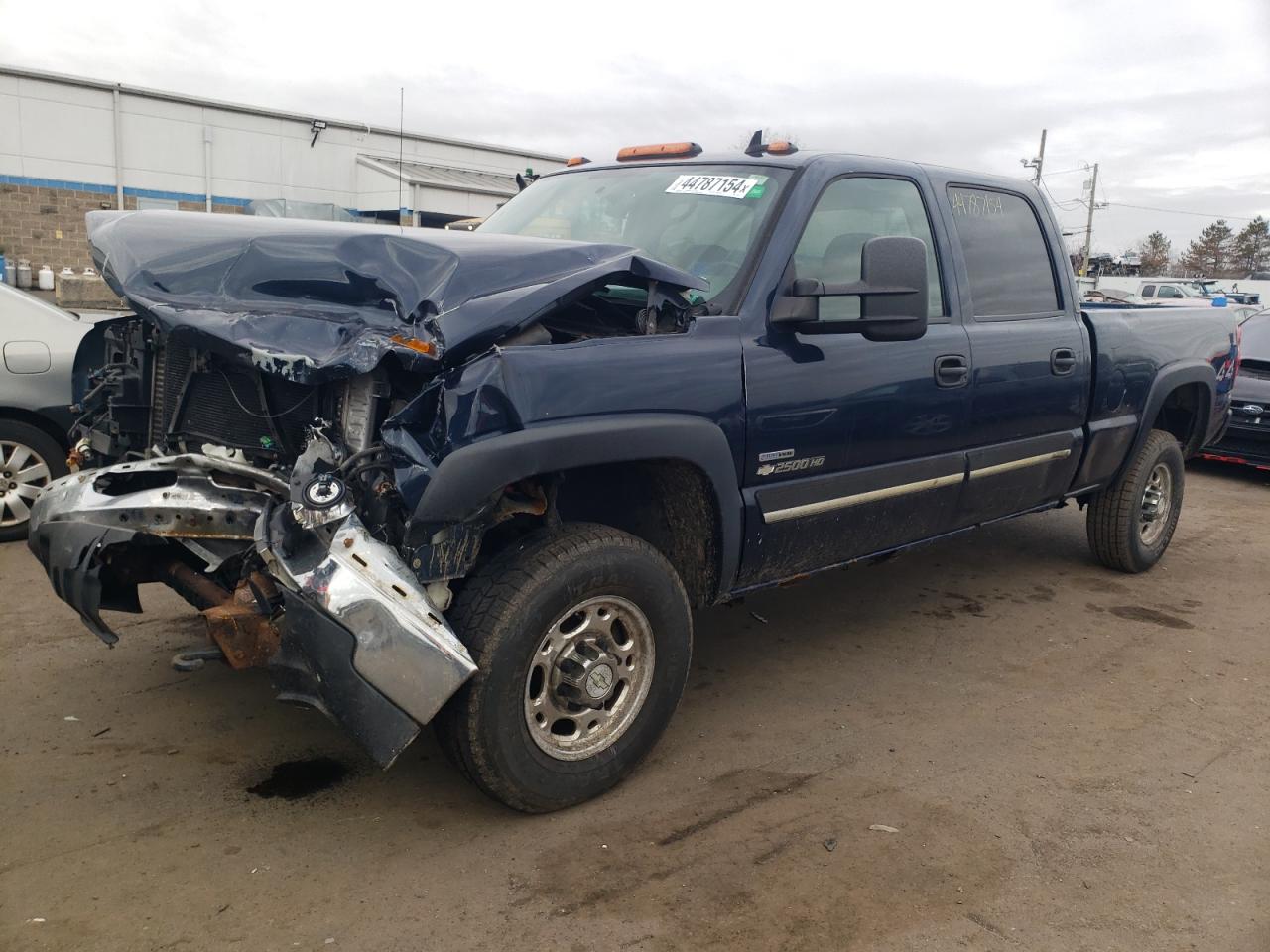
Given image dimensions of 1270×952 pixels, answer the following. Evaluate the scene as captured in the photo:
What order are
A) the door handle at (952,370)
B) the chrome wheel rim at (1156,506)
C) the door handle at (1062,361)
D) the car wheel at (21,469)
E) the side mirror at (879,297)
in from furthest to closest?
1. the chrome wheel rim at (1156,506)
2. the car wheel at (21,469)
3. the door handle at (1062,361)
4. the door handle at (952,370)
5. the side mirror at (879,297)

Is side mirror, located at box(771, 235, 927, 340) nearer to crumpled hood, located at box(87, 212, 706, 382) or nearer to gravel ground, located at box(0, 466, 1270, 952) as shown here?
crumpled hood, located at box(87, 212, 706, 382)

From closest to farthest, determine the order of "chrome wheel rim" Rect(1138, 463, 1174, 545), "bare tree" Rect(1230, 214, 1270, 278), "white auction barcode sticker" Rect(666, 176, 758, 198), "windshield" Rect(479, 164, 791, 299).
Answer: "windshield" Rect(479, 164, 791, 299) → "white auction barcode sticker" Rect(666, 176, 758, 198) → "chrome wheel rim" Rect(1138, 463, 1174, 545) → "bare tree" Rect(1230, 214, 1270, 278)

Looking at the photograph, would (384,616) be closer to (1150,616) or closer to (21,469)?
(21,469)

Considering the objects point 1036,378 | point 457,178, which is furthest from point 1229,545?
point 457,178

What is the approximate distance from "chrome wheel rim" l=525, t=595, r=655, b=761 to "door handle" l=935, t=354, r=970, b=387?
1.67 metres

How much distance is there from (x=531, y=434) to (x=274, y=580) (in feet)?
2.75

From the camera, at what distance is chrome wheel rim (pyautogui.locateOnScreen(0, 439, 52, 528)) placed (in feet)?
17.9

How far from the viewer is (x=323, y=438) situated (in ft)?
9.06

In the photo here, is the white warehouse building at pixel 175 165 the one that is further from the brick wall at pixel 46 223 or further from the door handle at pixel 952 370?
the door handle at pixel 952 370

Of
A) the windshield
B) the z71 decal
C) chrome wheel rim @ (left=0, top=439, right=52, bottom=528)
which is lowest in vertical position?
chrome wheel rim @ (left=0, top=439, right=52, bottom=528)

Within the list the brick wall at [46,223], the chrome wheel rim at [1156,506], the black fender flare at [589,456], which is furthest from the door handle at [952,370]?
the brick wall at [46,223]

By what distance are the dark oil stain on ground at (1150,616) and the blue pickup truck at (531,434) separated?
1673 millimetres

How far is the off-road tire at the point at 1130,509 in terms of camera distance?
570 cm

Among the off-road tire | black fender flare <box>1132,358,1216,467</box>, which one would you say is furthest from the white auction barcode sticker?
the off-road tire
